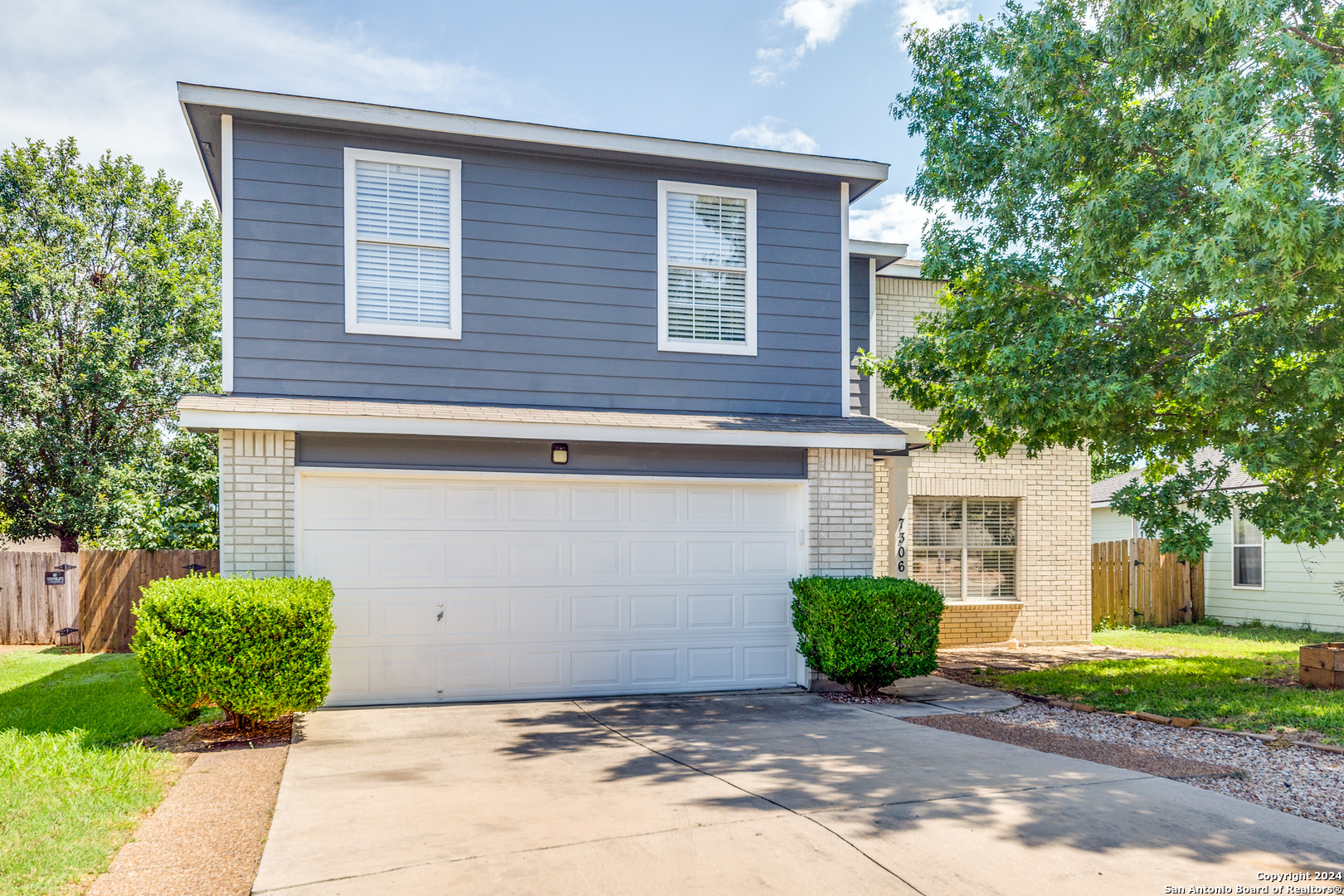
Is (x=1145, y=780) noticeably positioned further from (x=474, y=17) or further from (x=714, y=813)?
(x=474, y=17)

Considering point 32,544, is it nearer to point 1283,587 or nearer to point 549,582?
point 549,582

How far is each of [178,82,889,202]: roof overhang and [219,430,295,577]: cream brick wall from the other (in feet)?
9.69

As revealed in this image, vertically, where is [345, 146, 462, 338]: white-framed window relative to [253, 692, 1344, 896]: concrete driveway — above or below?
above

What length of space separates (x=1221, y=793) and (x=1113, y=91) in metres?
6.85

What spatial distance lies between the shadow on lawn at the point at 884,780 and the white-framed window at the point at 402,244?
392cm

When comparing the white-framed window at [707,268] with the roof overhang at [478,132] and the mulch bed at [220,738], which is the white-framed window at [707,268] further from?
the mulch bed at [220,738]

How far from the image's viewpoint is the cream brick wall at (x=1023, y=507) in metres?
13.0

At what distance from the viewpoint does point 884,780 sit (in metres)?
5.58

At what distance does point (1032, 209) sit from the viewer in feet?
34.5

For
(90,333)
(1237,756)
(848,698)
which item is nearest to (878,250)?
(848,698)

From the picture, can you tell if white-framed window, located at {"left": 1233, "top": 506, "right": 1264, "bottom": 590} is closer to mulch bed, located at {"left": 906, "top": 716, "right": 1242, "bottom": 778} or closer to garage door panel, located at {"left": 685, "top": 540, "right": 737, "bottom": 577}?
mulch bed, located at {"left": 906, "top": 716, "right": 1242, "bottom": 778}

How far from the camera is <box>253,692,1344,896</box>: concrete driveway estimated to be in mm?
4023

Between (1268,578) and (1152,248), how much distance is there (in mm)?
11756

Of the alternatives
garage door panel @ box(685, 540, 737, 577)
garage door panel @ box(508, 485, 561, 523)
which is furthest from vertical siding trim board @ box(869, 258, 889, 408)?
garage door panel @ box(508, 485, 561, 523)
